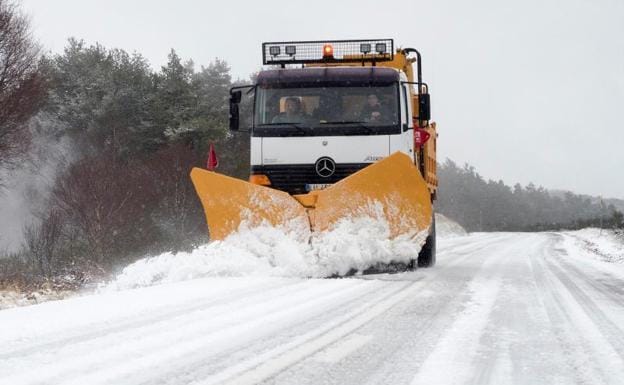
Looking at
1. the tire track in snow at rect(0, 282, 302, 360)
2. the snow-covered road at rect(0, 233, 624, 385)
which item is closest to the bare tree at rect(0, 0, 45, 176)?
the snow-covered road at rect(0, 233, 624, 385)

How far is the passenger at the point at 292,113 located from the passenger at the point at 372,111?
0.80m

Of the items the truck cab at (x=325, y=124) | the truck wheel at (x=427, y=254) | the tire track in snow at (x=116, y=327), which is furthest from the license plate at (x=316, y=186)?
the tire track in snow at (x=116, y=327)

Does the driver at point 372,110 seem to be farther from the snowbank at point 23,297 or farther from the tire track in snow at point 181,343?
the snowbank at point 23,297

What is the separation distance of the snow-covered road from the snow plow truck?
5.44ft

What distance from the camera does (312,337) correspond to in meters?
3.57

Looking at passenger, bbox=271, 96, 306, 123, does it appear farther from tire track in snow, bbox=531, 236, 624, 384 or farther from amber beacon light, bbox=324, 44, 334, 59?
tire track in snow, bbox=531, 236, 624, 384

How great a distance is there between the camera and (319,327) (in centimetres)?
386

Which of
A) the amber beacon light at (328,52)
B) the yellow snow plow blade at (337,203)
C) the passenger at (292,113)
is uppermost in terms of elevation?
the amber beacon light at (328,52)

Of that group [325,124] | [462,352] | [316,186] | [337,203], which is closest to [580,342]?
[462,352]

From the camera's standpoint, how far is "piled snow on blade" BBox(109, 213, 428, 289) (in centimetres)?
664

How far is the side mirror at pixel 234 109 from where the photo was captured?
8.87m

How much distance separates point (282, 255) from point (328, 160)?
160 centimetres

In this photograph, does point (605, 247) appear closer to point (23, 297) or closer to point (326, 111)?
point (326, 111)

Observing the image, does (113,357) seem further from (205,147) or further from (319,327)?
(205,147)
